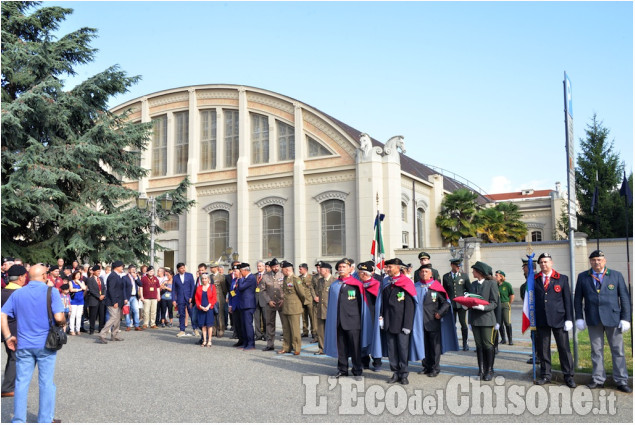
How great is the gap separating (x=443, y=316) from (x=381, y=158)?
2291cm

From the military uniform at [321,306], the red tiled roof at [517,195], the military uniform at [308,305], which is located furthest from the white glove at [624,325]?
the red tiled roof at [517,195]

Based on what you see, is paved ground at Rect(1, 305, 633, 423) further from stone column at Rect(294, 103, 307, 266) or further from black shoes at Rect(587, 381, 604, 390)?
stone column at Rect(294, 103, 307, 266)

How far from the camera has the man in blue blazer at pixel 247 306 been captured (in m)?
13.3

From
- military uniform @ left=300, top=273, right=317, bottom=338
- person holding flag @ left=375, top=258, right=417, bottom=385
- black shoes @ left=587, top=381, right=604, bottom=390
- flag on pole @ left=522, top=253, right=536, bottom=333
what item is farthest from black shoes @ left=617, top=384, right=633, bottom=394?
military uniform @ left=300, top=273, right=317, bottom=338

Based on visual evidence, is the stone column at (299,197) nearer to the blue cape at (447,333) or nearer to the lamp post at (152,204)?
the lamp post at (152,204)

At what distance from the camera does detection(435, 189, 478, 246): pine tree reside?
36.1 metres

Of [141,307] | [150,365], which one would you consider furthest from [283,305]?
[141,307]

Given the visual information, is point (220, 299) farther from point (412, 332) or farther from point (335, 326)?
point (412, 332)

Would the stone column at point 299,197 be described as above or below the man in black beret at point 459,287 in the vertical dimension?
above

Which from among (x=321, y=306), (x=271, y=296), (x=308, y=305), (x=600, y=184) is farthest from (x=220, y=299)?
(x=600, y=184)

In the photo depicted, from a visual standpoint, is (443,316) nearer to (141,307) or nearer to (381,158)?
(141,307)

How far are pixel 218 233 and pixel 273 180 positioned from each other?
4.90 meters

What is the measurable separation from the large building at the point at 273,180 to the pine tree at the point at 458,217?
811 mm

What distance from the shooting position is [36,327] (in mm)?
6539
